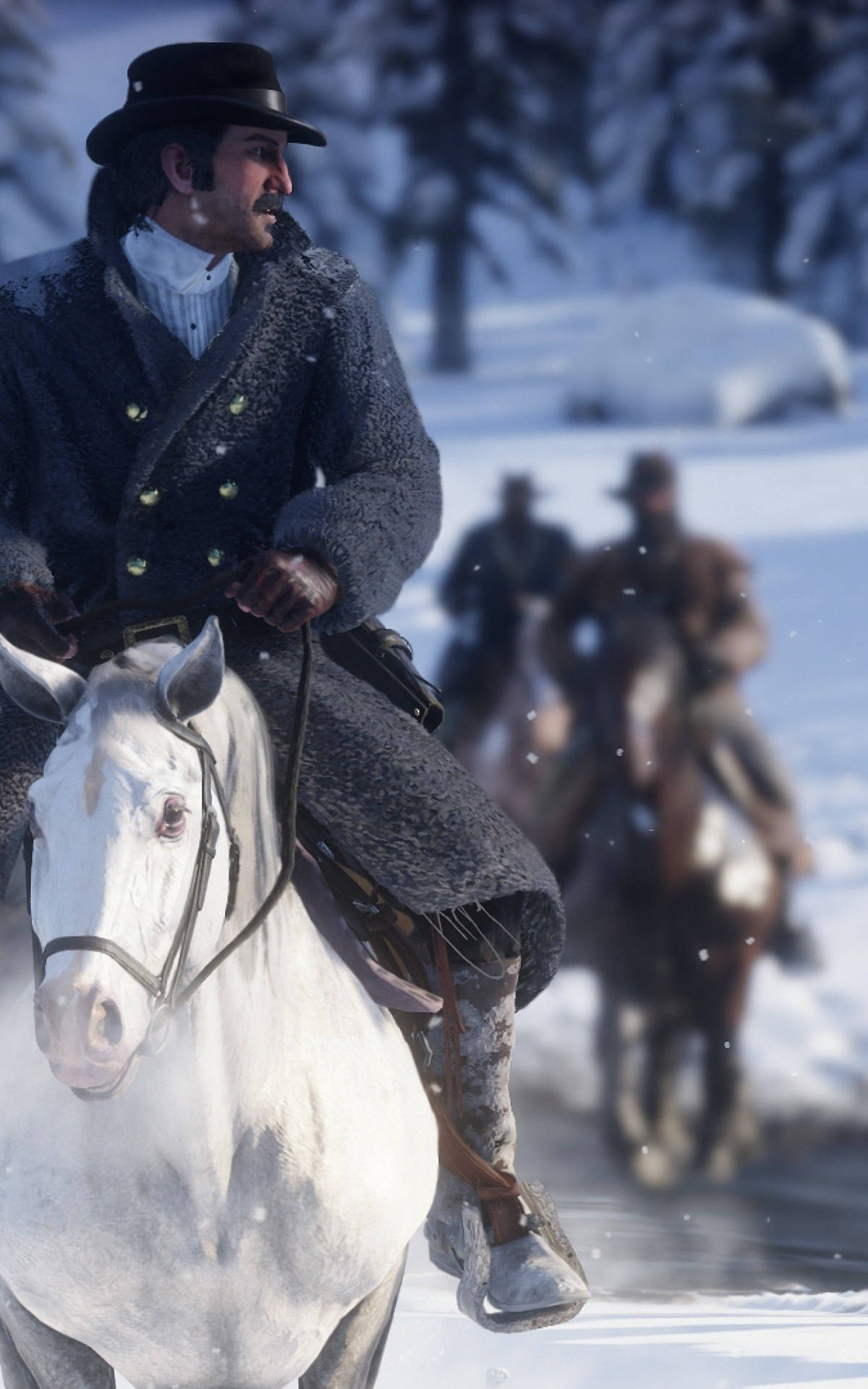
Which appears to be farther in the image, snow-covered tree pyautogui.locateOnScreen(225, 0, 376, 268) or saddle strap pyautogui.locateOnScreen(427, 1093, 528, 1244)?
snow-covered tree pyautogui.locateOnScreen(225, 0, 376, 268)

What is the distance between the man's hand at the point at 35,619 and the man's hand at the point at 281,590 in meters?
0.19

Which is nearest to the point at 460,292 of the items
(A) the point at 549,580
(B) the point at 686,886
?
(A) the point at 549,580

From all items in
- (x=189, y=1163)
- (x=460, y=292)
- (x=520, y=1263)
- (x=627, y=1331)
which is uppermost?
(x=460, y=292)

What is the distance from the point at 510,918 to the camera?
1868mm

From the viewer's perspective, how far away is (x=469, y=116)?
3725mm

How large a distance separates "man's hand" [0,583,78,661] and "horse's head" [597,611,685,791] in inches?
82.2

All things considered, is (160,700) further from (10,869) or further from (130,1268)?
(130,1268)

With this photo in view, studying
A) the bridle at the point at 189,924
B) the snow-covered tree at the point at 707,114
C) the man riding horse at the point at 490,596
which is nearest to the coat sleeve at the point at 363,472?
the bridle at the point at 189,924

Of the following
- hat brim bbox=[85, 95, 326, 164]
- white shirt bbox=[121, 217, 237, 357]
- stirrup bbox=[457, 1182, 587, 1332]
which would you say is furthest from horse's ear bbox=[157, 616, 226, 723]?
stirrup bbox=[457, 1182, 587, 1332]

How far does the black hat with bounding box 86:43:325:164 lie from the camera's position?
1.72 m

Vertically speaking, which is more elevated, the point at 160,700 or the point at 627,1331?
the point at 160,700

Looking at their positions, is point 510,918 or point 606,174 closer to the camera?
point 510,918

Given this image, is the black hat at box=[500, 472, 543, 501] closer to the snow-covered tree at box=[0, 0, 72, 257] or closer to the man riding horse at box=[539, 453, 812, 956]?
the man riding horse at box=[539, 453, 812, 956]

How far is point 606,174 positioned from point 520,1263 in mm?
2782
